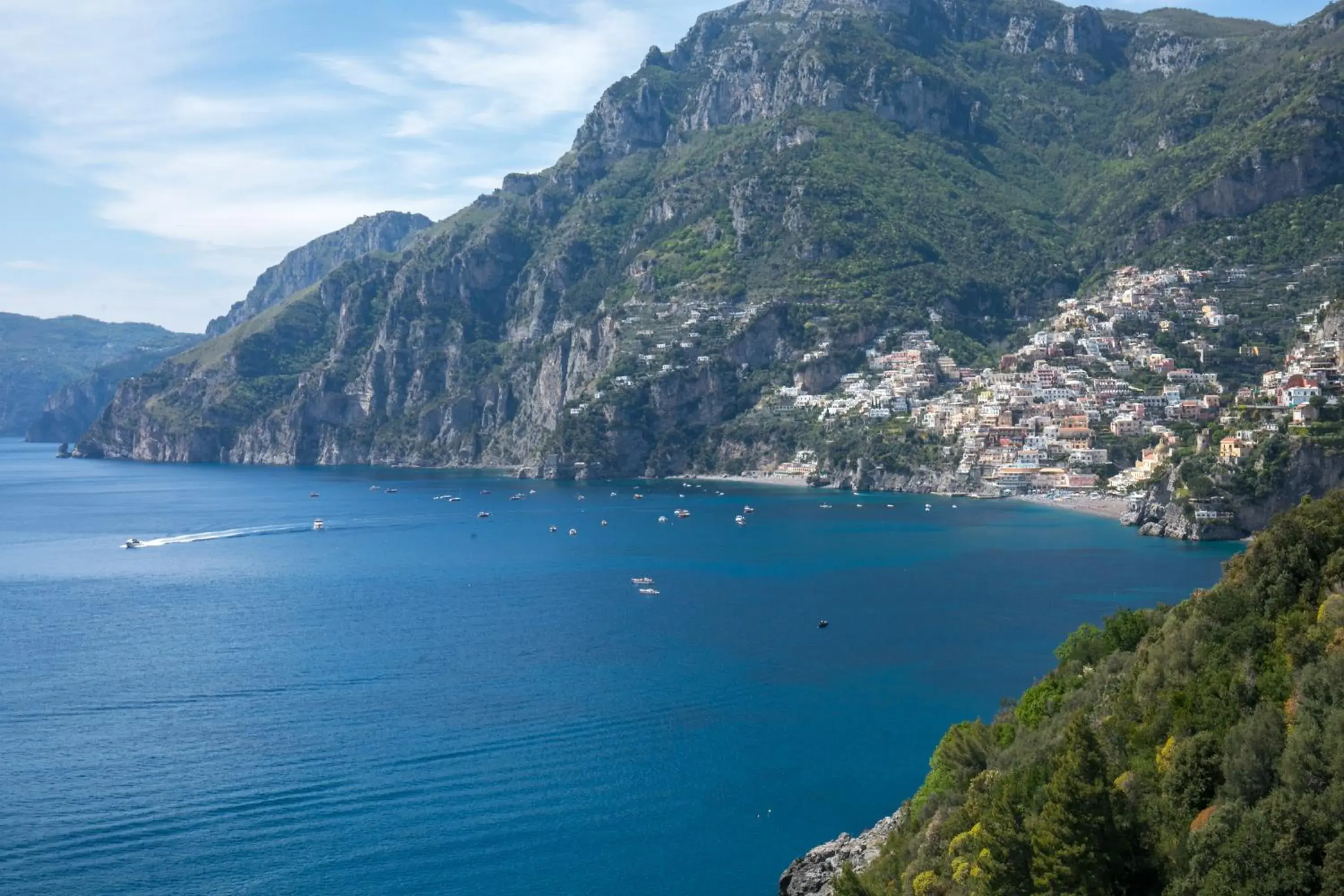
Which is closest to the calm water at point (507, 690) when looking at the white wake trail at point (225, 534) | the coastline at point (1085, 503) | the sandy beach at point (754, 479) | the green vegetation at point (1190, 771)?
the white wake trail at point (225, 534)

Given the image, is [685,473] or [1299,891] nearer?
[1299,891]

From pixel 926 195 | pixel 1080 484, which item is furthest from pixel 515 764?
pixel 926 195

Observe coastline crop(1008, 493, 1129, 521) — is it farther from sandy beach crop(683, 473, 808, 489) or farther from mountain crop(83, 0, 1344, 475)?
mountain crop(83, 0, 1344, 475)

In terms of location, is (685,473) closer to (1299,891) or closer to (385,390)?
(385,390)

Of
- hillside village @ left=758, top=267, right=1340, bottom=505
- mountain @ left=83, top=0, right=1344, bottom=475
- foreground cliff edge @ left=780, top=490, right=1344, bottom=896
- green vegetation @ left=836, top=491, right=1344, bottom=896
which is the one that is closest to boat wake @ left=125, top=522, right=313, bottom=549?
mountain @ left=83, top=0, right=1344, bottom=475

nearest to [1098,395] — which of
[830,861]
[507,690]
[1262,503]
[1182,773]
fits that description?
[1262,503]

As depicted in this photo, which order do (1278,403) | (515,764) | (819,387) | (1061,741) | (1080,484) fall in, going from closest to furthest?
(1061,741) < (515,764) < (1278,403) < (1080,484) < (819,387)

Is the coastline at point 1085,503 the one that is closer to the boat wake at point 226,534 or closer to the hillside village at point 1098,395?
the hillside village at point 1098,395
